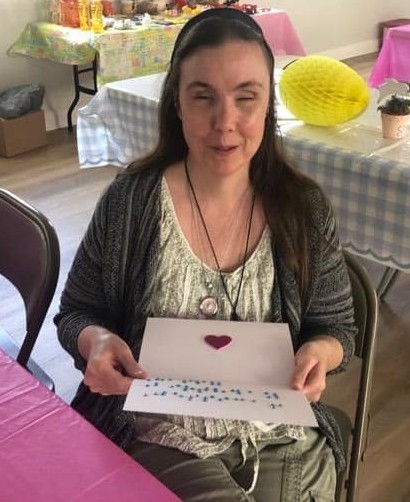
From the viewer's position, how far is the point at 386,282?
260 centimetres

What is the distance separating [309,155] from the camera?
1920mm

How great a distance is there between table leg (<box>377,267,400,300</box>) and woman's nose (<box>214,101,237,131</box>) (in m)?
1.69

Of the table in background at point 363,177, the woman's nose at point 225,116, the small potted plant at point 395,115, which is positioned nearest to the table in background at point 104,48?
the table in background at point 363,177

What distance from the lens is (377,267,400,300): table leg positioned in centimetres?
259

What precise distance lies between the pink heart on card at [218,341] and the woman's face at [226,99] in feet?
0.94

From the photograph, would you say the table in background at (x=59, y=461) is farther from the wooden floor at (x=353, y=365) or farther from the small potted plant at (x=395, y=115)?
the small potted plant at (x=395, y=115)

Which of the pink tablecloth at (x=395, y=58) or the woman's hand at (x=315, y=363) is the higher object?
the woman's hand at (x=315, y=363)

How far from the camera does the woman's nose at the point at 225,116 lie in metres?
1.05

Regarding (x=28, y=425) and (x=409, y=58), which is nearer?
(x=28, y=425)

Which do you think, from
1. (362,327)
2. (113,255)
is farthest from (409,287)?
(113,255)

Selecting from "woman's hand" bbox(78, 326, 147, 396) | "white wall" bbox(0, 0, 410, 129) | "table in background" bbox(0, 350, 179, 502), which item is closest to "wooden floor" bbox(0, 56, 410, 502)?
"white wall" bbox(0, 0, 410, 129)

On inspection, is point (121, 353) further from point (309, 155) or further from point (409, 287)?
point (409, 287)

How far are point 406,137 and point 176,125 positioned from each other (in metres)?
0.97

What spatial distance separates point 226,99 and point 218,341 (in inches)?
14.9
